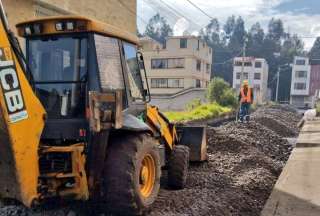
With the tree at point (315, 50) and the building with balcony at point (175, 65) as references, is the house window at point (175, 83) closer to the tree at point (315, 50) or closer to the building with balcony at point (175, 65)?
the building with balcony at point (175, 65)

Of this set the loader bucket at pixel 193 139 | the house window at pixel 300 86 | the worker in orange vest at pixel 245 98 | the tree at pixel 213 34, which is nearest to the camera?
the loader bucket at pixel 193 139

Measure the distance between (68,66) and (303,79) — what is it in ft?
273

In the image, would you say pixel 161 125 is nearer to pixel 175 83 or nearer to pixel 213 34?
pixel 175 83

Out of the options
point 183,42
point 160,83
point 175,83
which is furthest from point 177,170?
point 183,42

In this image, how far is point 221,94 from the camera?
3019 cm

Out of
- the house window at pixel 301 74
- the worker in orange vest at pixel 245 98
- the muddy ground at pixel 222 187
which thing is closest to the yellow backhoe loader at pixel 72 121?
the muddy ground at pixel 222 187

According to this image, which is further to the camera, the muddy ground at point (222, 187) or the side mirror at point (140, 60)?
the side mirror at point (140, 60)

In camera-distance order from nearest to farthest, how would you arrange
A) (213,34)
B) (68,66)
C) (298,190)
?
(68,66), (298,190), (213,34)

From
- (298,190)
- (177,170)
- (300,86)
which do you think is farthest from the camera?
(300,86)

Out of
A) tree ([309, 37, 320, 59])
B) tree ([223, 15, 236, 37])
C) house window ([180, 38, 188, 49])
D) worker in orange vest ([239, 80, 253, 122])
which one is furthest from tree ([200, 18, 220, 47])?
worker in orange vest ([239, 80, 253, 122])

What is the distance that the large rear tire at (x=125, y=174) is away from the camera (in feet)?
13.6

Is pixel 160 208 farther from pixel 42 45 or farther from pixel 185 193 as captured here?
pixel 42 45

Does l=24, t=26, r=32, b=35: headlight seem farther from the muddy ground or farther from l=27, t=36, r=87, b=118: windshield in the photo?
the muddy ground

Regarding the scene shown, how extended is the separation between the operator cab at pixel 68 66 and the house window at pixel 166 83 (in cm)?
4254
